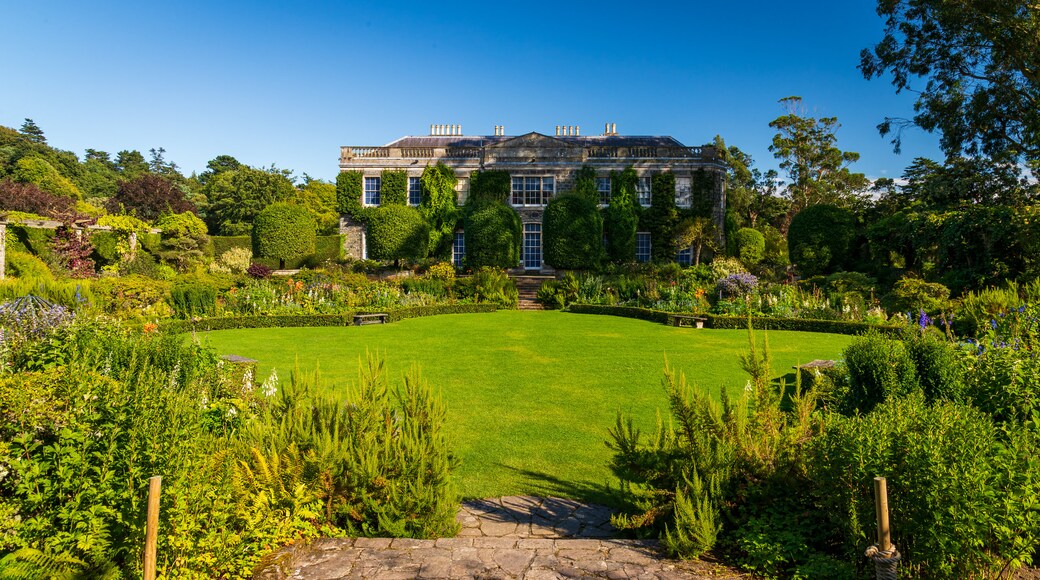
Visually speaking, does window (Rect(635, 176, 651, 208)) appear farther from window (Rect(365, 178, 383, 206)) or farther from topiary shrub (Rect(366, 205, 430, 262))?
window (Rect(365, 178, 383, 206))

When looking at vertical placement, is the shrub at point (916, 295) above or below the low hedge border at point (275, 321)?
above

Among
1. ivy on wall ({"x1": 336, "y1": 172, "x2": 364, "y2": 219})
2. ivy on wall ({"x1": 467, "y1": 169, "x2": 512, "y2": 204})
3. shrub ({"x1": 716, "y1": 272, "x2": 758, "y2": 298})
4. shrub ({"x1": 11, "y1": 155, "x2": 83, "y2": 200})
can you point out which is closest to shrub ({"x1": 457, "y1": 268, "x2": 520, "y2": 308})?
shrub ({"x1": 716, "y1": 272, "x2": 758, "y2": 298})

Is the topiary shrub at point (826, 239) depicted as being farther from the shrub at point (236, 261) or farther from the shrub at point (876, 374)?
the shrub at point (236, 261)

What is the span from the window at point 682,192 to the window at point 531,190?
655 centimetres

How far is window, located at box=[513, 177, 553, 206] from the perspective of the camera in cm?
3002

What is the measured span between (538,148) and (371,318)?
17.2 metres

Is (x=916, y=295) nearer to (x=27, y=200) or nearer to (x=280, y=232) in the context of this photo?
(x=280, y=232)

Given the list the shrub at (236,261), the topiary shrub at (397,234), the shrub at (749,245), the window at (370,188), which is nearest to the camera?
the shrub at (236,261)

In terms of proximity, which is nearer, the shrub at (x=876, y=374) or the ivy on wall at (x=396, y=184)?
the shrub at (x=876, y=374)

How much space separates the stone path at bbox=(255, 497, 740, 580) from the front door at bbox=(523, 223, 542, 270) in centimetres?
2594

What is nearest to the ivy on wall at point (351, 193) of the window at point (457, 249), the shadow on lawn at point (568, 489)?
the window at point (457, 249)

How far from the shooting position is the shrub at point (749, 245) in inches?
1150

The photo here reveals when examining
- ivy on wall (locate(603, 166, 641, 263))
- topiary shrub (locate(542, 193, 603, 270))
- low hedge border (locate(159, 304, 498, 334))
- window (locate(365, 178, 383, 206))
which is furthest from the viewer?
window (locate(365, 178, 383, 206))

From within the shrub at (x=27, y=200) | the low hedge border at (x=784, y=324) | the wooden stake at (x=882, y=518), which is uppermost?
the shrub at (x=27, y=200)
